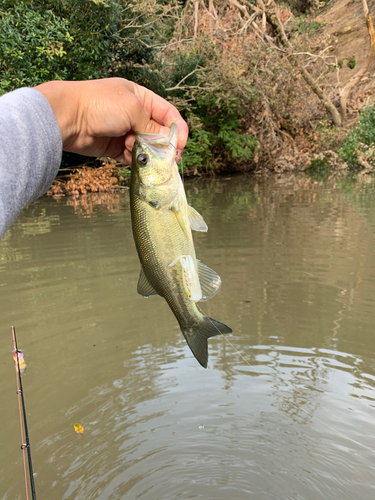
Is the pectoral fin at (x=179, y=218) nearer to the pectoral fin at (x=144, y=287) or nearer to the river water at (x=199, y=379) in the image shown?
the pectoral fin at (x=144, y=287)

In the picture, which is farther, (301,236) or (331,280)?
(301,236)

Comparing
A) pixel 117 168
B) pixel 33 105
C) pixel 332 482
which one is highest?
pixel 33 105

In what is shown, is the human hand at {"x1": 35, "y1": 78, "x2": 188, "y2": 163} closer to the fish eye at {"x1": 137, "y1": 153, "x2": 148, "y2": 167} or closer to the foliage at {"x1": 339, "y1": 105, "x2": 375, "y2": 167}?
the fish eye at {"x1": 137, "y1": 153, "x2": 148, "y2": 167}

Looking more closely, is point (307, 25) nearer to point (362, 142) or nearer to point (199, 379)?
point (362, 142)

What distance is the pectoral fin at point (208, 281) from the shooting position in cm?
206

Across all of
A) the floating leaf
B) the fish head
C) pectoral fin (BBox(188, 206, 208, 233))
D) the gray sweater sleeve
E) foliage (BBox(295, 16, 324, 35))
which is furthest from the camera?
foliage (BBox(295, 16, 324, 35))

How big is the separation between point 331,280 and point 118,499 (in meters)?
3.98

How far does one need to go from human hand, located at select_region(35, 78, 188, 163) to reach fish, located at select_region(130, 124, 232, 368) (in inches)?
8.4

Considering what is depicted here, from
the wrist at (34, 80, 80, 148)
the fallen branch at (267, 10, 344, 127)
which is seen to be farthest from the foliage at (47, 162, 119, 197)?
the wrist at (34, 80, 80, 148)

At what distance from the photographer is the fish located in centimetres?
190

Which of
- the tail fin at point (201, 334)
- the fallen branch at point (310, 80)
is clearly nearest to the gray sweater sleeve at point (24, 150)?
A: the tail fin at point (201, 334)

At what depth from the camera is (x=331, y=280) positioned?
Result: 5.91 meters

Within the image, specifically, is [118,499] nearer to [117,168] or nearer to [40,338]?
[40,338]

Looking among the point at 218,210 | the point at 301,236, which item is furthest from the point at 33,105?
the point at 218,210
